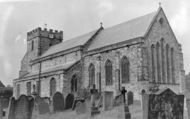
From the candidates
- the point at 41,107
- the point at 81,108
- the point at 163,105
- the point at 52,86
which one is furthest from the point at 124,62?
the point at 163,105

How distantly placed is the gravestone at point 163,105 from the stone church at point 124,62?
14.2 m

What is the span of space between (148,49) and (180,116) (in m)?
17.2

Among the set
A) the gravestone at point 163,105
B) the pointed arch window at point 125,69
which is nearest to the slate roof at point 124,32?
the pointed arch window at point 125,69

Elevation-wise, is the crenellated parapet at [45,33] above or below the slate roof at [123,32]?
above

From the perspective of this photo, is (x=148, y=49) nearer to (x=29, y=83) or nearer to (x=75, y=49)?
(x=75, y=49)

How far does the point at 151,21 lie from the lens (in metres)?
32.6

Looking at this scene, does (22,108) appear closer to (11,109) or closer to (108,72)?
(11,109)

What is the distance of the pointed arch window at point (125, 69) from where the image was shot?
32.0 metres

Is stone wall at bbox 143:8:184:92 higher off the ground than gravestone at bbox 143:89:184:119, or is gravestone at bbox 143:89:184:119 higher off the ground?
stone wall at bbox 143:8:184:92

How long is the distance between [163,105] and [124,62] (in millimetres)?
18585

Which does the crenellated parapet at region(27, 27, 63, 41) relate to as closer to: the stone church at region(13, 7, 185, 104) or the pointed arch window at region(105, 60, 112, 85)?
the stone church at region(13, 7, 185, 104)

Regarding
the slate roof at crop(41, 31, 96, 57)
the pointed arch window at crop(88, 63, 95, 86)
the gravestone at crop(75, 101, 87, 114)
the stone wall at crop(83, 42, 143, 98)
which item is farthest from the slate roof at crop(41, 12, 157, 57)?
the gravestone at crop(75, 101, 87, 114)

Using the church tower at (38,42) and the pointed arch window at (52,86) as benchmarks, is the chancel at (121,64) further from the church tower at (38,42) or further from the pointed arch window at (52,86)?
the church tower at (38,42)

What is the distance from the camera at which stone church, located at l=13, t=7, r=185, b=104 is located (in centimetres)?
3095
